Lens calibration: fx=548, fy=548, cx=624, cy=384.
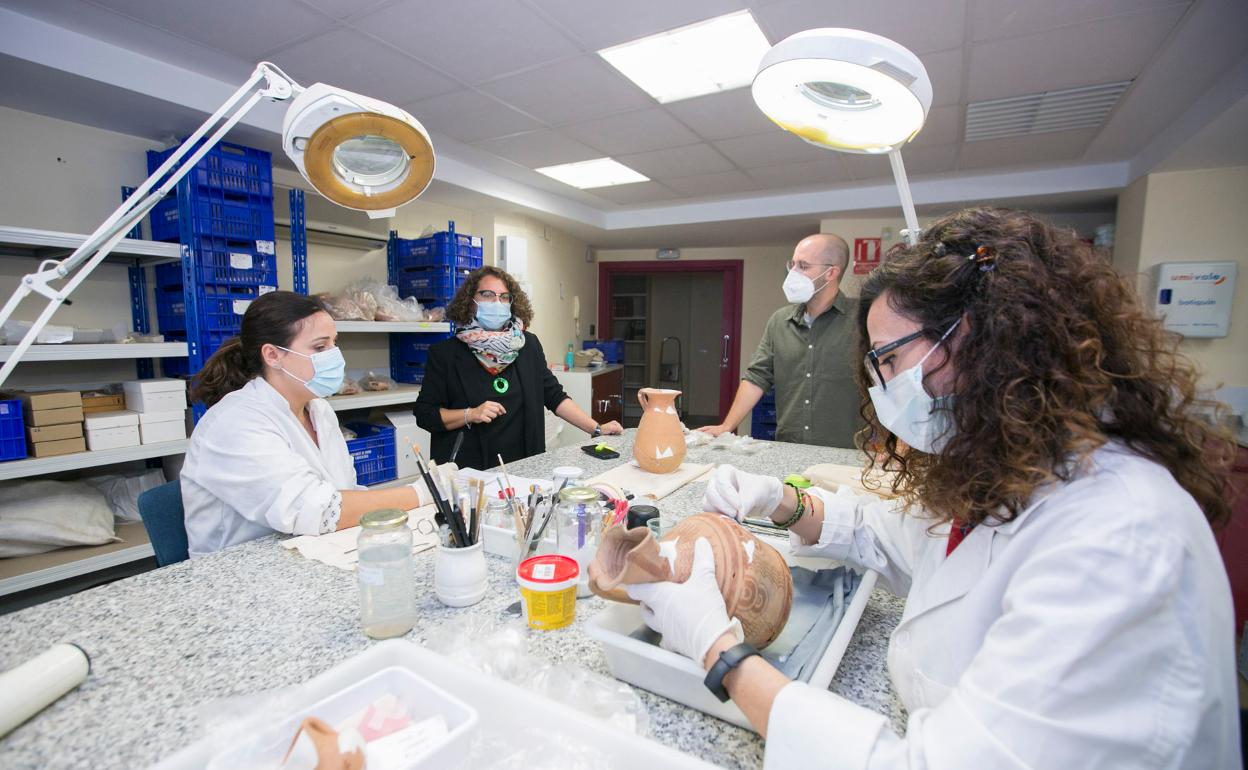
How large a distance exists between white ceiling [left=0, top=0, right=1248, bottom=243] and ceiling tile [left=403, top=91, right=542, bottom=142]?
0.04 feet

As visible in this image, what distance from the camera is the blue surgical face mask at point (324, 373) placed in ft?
4.94

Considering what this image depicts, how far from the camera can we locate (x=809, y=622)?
2.70 feet

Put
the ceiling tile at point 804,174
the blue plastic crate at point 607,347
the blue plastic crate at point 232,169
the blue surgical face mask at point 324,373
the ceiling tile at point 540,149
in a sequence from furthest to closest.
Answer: the blue plastic crate at point 607,347, the ceiling tile at point 804,174, the ceiling tile at point 540,149, the blue plastic crate at point 232,169, the blue surgical face mask at point 324,373

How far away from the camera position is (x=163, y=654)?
2.49 ft

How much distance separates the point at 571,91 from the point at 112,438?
97.6 inches

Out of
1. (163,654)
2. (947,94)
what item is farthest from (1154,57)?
(163,654)

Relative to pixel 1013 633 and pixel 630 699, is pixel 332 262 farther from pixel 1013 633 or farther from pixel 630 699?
pixel 1013 633

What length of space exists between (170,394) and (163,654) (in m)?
2.12

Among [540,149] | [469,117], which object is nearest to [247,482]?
[469,117]

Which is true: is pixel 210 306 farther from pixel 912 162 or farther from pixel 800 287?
pixel 912 162

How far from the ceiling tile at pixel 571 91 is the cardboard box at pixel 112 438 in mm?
2139

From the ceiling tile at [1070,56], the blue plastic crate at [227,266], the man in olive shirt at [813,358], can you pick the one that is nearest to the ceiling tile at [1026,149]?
the ceiling tile at [1070,56]

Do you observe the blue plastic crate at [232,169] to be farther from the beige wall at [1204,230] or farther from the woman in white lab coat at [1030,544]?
the beige wall at [1204,230]

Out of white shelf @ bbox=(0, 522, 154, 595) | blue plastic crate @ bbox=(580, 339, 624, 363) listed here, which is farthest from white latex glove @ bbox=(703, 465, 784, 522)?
blue plastic crate @ bbox=(580, 339, 624, 363)
